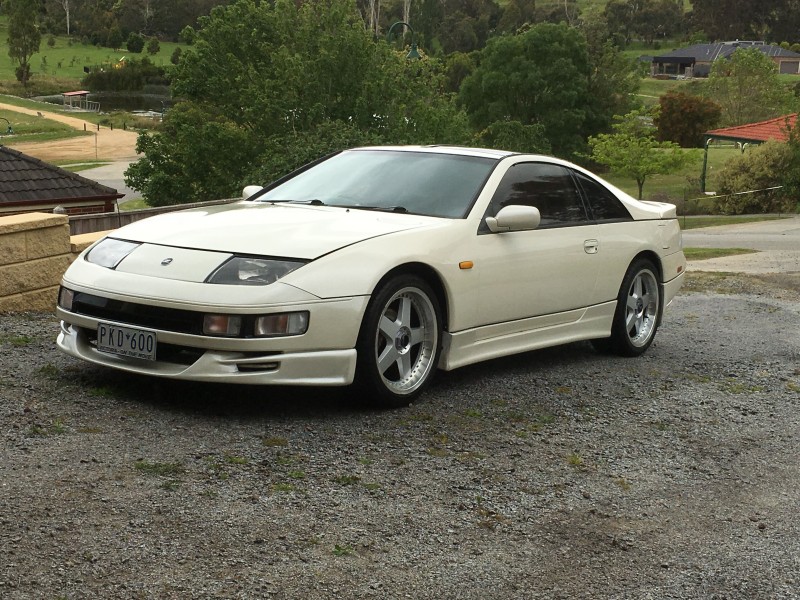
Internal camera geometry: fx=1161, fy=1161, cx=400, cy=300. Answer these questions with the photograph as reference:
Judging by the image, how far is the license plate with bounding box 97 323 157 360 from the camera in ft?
19.5

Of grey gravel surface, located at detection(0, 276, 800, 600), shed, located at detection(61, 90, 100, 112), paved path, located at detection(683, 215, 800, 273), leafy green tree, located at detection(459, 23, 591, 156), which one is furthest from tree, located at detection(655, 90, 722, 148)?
grey gravel surface, located at detection(0, 276, 800, 600)

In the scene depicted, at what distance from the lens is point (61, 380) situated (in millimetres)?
6484

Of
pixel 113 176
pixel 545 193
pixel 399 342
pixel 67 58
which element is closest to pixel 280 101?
pixel 545 193

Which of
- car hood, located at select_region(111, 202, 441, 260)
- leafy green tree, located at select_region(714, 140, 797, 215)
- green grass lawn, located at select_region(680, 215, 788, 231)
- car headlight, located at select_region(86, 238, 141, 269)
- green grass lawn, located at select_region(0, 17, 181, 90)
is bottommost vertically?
green grass lawn, located at select_region(680, 215, 788, 231)

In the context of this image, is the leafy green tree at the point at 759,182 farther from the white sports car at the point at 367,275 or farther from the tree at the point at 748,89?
the white sports car at the point at 367,275

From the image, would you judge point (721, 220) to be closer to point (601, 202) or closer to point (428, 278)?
point (601, 202)

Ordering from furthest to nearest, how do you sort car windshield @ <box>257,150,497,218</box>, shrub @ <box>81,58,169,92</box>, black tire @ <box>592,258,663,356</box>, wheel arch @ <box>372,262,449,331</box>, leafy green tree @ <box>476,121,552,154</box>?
shrub @ <box>81,58,169,92</box> → leafy green tree @ <box>476,121,552,154</box> → black tire @ <box>592,258,663,356</box> → car windshield @ <box>257,150,497,218</box> → wheel arch @ <box>372,262,449,331</box>

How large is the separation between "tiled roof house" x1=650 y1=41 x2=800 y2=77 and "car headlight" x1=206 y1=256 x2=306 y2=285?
133 m

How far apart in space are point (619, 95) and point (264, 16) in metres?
44.5

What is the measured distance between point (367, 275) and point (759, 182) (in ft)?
161

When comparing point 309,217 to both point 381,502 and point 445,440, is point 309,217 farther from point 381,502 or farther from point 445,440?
point 381,502

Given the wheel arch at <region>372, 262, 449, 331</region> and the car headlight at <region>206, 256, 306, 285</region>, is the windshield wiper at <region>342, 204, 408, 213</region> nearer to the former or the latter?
the wheel arch at <region>372, 262, 449, 331</region>

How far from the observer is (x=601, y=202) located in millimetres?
8281

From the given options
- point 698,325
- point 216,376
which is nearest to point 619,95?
point 698,325
